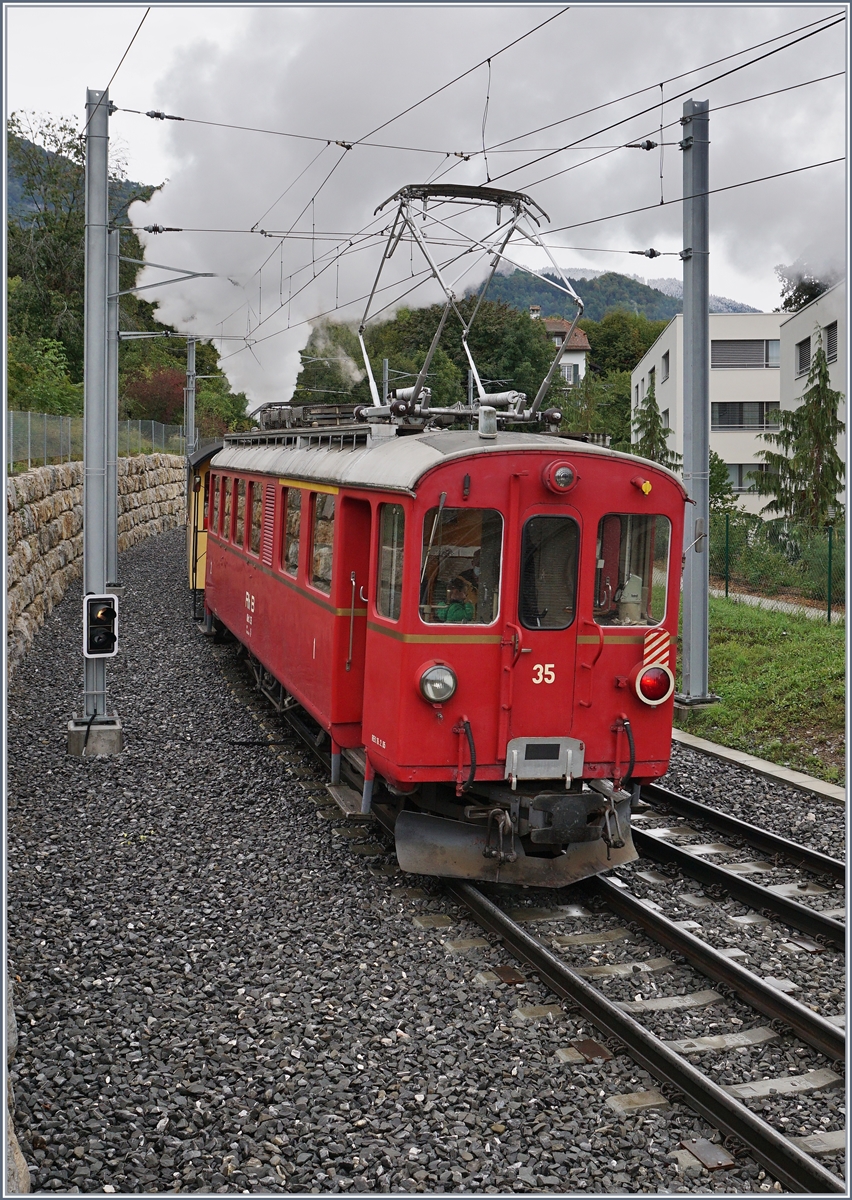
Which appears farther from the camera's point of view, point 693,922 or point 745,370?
point 745,370

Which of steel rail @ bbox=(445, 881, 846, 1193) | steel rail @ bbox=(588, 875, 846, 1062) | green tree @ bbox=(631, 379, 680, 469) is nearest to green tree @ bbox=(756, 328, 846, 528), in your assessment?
green tree @ bbox=(631, 379, 680, 469)

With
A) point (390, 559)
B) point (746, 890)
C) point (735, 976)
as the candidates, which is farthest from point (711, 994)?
point (390, 559)

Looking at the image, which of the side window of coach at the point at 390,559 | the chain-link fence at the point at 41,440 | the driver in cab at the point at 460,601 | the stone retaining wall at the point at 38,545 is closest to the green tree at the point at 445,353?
the chain-link fence at the point at 41,440

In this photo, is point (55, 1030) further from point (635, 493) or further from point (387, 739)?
point (635, 493)

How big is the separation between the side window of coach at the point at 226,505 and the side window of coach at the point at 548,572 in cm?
802

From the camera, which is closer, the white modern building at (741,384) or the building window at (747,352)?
the white modern building at (741,384)

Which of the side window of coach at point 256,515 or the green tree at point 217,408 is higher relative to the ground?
the green tree at point 217,408

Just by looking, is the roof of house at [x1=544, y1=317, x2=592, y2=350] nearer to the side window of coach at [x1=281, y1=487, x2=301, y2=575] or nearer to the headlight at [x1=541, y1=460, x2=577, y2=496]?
the side window of coach at [x1=281, y1=487, x2=301, y2=575]

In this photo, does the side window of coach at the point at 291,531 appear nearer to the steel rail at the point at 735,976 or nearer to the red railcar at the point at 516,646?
the red railcar at the point at 516,646

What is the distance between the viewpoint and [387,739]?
7.50 meters

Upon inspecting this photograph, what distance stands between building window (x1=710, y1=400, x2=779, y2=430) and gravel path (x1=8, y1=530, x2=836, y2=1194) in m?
35.1

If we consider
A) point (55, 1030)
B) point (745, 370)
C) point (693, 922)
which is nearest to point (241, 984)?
point (55, 1030)

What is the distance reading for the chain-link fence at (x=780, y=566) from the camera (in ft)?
56.3

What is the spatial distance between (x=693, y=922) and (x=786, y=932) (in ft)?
1.85
